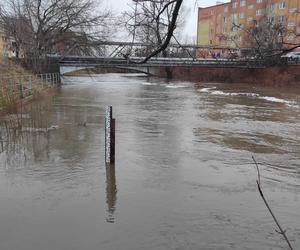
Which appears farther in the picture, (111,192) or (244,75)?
(244,75)

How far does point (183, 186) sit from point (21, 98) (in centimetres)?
1246

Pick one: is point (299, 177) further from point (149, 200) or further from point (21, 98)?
point (21, 98)

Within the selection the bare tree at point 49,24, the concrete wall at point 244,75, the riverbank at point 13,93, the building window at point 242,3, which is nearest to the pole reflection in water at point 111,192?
the riverbank at point 13,93

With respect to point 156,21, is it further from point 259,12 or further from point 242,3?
point 242,3

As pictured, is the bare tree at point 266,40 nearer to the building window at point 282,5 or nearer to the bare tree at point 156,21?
the bare tree at point 156,21

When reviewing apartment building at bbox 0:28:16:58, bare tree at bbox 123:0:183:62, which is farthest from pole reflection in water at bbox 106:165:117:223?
apartment building at bbox 0:28:16:58

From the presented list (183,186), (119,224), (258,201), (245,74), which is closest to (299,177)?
(258,201)

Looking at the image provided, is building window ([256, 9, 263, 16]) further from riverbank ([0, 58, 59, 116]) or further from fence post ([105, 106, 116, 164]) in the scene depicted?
fence post ([105, 106, 116, 164])

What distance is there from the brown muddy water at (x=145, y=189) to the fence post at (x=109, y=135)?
22 centimetres

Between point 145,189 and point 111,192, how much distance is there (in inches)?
23.4

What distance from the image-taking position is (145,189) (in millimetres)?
5984

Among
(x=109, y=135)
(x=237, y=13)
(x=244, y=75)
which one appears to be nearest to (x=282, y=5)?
(x=237, y=13)

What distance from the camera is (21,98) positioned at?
16438 millimetres

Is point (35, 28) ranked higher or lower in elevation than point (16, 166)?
higher
